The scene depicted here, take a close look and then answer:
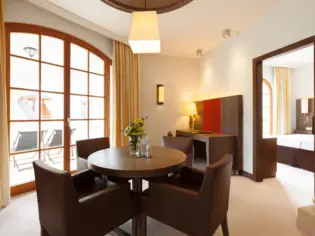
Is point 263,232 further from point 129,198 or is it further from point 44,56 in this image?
point 44,56

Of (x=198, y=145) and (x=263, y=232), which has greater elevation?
(x=198, y=145)

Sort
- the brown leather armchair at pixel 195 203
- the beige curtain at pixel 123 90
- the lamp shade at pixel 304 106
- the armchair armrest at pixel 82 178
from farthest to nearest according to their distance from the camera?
the lamp shade at pixel 304 106
the beige curtain at pixel 123 90
the armchair armrest at pixel 82 178
the brown leather armchair at pixel 195 203

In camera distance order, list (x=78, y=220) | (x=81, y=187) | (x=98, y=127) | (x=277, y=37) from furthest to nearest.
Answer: (x=98, y=127)
(x=277, y=37)
(x=81, y=187)
(x=78, y=220)

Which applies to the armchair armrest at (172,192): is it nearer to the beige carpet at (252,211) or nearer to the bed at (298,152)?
the beige carpet at (252,211)

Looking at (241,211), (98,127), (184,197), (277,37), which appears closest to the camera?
(184,197)

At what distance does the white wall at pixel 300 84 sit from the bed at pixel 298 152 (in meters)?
2.13

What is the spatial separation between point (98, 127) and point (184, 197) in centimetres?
296

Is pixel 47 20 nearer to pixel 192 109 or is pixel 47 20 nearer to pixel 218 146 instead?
pixel 192 109

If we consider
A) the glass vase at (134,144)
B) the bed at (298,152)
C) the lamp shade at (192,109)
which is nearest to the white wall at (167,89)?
the lamp shade at (192,109)

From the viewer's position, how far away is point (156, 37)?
6.54ft

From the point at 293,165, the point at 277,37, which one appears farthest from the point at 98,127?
the point at 293,165

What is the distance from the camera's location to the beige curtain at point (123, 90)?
3.95 m

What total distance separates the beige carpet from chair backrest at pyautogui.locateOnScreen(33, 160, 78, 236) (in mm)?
820

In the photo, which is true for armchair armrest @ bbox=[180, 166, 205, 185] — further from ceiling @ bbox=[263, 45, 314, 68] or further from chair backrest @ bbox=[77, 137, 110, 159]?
ceiling @ bbox=[263, 45, 314, 68]
